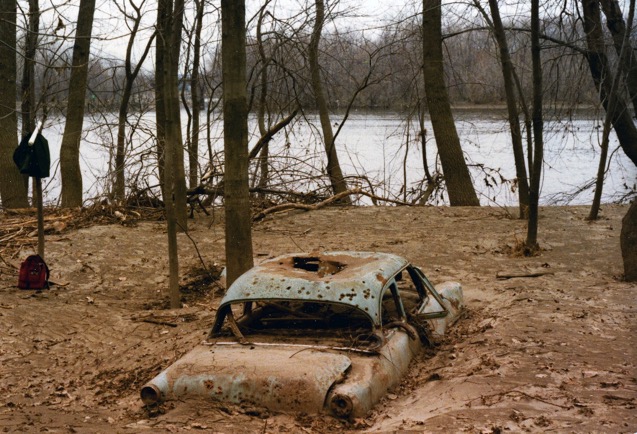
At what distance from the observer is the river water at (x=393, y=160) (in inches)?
669

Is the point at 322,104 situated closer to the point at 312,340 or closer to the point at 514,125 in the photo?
the point at 514,125

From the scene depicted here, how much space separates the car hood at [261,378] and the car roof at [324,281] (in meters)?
0.49

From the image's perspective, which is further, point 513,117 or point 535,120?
point 513,117

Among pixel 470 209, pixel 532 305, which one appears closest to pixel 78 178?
pixel 470 209

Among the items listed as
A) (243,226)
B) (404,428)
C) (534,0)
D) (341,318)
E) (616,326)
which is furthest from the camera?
(534,0)

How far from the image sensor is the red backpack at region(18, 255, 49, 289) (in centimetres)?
1012

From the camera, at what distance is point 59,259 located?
11703mm

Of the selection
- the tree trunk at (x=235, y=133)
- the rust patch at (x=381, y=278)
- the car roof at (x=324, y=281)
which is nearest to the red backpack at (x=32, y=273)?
the tree trunk at (x=235, y=133)

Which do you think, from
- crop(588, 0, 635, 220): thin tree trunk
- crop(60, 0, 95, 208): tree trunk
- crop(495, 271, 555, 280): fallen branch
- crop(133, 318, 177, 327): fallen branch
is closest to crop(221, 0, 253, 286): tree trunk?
crop(133, 318, 177, 327): fallen branch

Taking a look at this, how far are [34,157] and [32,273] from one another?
1.59 metres

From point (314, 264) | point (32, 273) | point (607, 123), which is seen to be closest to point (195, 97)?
point (607, 123)

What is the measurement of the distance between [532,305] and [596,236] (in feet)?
16.9

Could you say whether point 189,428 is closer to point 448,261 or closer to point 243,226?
point 243,226

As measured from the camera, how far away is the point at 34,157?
31.7ft
